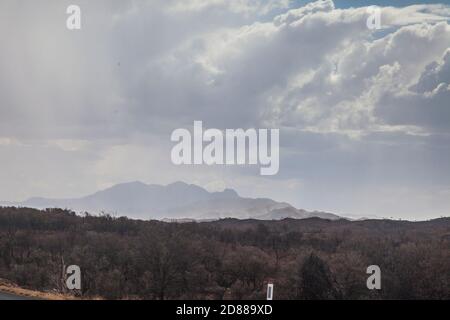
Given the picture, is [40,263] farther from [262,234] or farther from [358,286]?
[262,234]

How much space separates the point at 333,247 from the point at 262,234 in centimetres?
2069

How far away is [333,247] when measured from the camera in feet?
282

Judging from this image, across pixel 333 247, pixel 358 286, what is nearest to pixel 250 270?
pixel 358 286

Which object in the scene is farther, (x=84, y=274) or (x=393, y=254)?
(x=393, y=254)

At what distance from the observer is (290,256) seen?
252 ft

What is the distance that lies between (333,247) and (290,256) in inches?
463

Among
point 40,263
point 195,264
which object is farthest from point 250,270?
point 40,263

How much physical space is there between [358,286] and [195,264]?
52.8 feet
